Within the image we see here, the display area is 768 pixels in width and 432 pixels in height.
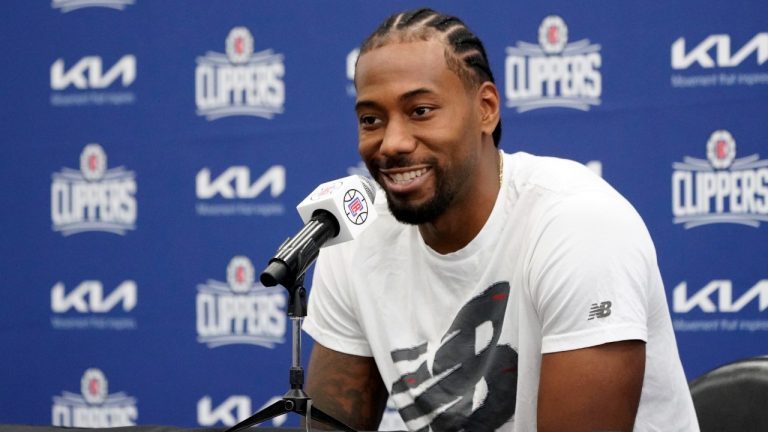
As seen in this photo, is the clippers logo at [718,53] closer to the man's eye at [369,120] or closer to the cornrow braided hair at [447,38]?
the cornrow braided hair at [447,38]

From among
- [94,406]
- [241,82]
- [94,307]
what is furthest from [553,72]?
[94,406]

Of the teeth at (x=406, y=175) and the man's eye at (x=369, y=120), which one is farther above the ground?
the man's eye at (x=369, y=120)

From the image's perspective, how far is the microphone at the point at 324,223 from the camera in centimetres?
123

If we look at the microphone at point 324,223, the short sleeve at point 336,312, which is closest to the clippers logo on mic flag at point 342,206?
the microphone at point 324,223

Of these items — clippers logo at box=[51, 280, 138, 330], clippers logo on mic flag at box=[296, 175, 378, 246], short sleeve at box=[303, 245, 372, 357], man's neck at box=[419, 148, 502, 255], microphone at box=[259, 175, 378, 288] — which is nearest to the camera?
microphone at box=[259, 175, 378, 288]

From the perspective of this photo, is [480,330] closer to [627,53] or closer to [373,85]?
[373,85]

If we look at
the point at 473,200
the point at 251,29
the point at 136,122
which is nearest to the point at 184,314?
the point at 136,122

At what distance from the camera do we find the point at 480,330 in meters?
1.73

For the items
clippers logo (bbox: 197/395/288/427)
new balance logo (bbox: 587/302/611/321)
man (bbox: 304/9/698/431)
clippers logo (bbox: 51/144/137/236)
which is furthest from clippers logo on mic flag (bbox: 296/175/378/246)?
clippers logo (bbox: 51/144/137/236)

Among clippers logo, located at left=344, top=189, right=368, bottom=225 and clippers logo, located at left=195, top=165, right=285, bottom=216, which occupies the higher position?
clippers logo, located at left=195, top=165, right=285, bottom=216

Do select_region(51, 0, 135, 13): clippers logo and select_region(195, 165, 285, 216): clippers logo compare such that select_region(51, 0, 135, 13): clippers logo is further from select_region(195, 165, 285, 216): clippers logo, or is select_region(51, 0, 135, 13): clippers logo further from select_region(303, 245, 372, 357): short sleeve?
select_region(303, 245, 372, 357): short sleeve

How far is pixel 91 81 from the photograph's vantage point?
3180mm

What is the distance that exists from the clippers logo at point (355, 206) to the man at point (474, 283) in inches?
9.6

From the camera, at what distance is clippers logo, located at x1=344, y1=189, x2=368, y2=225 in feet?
4.61
